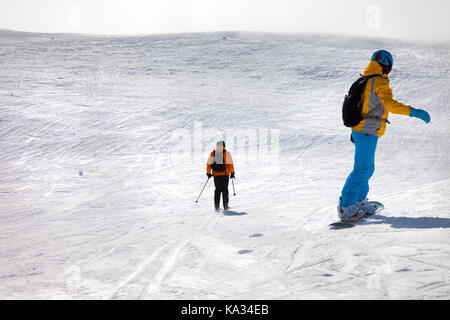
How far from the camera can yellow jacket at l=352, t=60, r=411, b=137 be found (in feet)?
15.5

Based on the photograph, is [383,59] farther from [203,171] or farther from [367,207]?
[203,171]

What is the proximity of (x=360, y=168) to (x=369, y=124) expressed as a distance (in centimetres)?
57

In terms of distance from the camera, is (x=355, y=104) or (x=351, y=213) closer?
(x=355, y=104)

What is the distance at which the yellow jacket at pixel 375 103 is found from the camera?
474 cm

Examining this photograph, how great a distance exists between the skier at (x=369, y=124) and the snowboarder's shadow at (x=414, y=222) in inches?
11.3

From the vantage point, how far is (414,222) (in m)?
4.93

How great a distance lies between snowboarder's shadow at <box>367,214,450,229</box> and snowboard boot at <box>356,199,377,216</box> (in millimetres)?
134

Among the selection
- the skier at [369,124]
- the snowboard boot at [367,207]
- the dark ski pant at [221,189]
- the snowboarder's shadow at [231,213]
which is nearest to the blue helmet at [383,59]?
the skier at [369,124]

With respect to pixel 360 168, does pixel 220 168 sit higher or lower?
lower

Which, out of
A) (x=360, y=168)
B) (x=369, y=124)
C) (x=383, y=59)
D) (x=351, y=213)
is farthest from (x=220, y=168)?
(x=383, y=59)

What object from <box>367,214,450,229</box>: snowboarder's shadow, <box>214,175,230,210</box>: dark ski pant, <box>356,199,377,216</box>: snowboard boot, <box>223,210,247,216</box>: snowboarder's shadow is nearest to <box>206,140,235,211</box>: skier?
<box>214,175,230,210</box>: dark ski pant

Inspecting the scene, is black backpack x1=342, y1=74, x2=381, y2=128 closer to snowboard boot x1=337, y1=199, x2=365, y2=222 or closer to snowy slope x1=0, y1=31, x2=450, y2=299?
snowboard boot x1=337, y1=199, x2=365, y2=222
